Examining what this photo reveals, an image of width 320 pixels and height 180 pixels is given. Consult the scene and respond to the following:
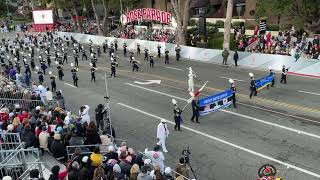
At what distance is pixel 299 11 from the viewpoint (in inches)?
1357

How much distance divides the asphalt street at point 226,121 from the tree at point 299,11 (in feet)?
25.1

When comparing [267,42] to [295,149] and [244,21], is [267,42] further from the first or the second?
[295,149]

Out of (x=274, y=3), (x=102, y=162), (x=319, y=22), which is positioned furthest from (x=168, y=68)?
(x=102, y=162)

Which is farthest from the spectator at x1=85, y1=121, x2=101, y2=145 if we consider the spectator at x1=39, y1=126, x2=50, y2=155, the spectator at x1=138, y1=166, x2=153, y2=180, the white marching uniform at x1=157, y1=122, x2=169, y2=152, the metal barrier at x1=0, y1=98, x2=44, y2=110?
the metal barrier at x1=0, y1=98, x2=44, y2=110

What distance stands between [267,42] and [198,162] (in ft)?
64.0

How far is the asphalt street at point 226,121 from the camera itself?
48.9ft

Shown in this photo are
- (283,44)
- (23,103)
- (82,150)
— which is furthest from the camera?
(283,44)

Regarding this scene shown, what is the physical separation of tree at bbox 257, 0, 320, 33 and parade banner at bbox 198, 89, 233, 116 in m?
16.5

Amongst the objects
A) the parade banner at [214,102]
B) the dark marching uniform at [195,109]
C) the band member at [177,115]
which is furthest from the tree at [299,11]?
the band member at [177,115]

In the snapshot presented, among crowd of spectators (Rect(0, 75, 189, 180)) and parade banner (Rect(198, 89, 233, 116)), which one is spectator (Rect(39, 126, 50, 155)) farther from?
parade banner (Rect(198, 89, 233, 116))

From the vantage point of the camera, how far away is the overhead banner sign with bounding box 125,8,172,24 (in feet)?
A: 150

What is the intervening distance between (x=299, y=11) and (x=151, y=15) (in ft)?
59.4

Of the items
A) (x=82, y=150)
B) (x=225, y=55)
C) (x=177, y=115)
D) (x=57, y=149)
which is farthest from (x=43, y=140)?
(x=225, y=55)

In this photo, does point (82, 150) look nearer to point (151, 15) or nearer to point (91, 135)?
point (91, 135)
